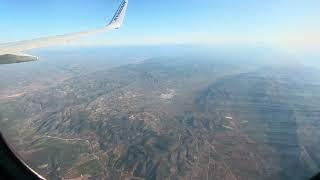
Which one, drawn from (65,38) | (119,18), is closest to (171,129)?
(119,18)

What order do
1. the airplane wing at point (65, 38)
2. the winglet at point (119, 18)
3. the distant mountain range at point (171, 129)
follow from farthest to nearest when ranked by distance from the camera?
the distant mountain range at point (171, 129) → the winglet at point (119, 18) → the airplane wing at point (65, 38)

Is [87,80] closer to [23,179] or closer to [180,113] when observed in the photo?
[180,113]

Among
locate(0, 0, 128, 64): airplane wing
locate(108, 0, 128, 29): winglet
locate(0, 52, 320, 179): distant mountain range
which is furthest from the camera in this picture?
locate(0, 52, 320, 179): distant mountain range

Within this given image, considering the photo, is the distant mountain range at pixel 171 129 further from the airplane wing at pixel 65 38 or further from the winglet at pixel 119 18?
the winglet at pixel 119 18

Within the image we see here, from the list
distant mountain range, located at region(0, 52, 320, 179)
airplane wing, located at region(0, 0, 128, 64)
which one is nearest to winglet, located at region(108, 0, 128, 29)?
airplane wing, located at region(0, 0, 128, 64)

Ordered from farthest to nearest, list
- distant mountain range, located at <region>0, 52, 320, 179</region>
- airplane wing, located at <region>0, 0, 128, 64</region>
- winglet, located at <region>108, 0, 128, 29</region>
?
distant mountain range, located at <region>0, 52, 320, 179</region> → winglet, located at <region>108, 0, 128, 29</region> → airplane wing, located at <region>0, 0, 128, 64</region>

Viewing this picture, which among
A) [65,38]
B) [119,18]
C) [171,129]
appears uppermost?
[119,18]

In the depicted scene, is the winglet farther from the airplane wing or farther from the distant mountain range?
the distant mountain range

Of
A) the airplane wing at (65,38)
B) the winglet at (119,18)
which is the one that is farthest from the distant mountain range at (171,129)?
the winglet at (119,18)

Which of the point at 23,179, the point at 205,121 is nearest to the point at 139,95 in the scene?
the point at 205,121

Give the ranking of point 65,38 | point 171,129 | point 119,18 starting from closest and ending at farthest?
point 65,38 < point 119,18 < point 171,129

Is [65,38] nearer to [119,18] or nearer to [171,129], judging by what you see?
[119,18]
